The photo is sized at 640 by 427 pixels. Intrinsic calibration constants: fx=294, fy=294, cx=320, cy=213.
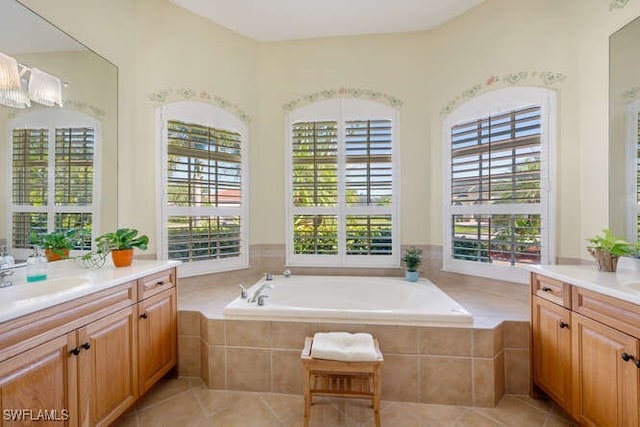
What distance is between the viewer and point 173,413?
175 centimetres

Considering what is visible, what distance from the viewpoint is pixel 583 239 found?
2.11 meters

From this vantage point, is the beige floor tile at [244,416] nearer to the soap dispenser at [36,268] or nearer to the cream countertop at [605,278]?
the soap dispenser at [36,268]

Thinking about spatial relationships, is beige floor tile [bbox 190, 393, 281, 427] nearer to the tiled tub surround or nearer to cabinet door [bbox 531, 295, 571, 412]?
the tiled tub surround

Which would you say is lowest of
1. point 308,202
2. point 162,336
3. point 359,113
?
point 162,336

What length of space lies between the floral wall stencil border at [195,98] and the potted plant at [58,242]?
1.29m

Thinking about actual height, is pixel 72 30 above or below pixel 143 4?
below

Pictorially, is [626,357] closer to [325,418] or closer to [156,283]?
[325,418]

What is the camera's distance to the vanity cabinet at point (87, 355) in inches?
42.5

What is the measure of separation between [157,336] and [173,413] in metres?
0.46

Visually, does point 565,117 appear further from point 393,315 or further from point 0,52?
point 0,52

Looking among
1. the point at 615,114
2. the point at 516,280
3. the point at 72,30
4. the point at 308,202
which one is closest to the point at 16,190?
the point at 72,30

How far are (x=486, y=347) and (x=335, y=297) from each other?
1.29m

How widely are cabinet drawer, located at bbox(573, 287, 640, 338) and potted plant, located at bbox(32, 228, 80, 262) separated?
117 inches

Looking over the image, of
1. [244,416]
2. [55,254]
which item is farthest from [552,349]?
[55,254]
